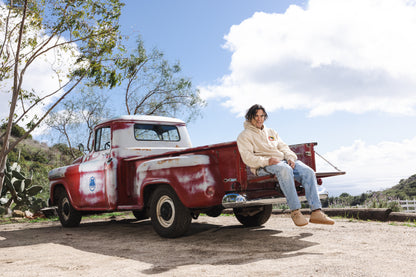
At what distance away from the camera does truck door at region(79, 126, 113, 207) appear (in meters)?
7.29

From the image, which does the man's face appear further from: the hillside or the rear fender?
the hillside

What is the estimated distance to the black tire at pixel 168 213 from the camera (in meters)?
5.82

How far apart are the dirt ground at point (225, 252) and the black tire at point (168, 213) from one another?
0.16 m

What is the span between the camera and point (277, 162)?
17.2 ft

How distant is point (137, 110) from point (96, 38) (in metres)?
10.4

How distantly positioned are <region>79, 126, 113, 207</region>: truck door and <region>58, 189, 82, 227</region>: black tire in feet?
2.23

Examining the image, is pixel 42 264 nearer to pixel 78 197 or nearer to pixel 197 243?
pixel 197 243

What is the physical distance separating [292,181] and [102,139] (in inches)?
163

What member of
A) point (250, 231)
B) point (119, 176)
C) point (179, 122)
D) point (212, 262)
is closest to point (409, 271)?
point (212, 262)

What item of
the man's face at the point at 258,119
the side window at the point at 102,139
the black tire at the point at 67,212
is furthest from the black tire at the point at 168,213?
the black tire at the point at 67,212

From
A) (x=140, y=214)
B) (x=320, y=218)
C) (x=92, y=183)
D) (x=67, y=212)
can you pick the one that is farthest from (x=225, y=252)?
(x=67, y=212)

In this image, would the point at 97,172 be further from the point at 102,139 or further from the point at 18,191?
the point at 18,191

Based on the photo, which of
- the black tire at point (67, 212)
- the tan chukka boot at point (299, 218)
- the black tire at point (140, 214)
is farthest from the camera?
the black tire at point (67, 212)

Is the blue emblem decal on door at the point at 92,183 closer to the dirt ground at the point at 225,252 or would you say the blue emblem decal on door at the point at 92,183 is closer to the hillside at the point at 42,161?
the dirt ground at the point at 225,252
